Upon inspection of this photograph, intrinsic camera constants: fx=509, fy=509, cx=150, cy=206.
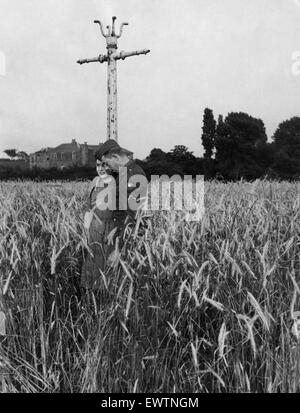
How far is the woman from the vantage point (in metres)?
2.20

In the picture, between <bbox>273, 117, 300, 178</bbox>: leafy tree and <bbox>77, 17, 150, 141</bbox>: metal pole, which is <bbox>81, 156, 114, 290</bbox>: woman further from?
<bbox>273, 117, 300, 178</bbox>: leafy tree

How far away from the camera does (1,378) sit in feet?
6.61

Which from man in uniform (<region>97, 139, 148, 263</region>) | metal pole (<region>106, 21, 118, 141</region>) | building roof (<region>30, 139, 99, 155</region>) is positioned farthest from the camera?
building roof (<region>30, 139, 99, 155</region>)

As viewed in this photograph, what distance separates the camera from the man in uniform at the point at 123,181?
3244mm

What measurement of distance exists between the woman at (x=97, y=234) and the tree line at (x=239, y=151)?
1231 inches

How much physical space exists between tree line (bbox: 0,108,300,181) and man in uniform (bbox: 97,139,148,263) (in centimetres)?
3109

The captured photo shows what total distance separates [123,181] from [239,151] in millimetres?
37715

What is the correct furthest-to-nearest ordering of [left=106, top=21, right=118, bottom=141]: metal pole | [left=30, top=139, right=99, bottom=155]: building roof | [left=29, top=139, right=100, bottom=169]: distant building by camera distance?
[left=30, top=139, right=99, bottom=155]: building roof → [left=29, top=139, right=100, bottom=169]: distant building → [left=106, top=21, right=118, bottom=141]: metal pole

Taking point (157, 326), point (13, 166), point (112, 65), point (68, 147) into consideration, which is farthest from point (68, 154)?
point (157, 326)

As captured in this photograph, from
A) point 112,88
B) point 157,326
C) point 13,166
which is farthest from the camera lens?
point 13,166

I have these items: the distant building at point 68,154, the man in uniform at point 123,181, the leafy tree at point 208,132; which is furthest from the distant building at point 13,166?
the man in uniform at point 123,181

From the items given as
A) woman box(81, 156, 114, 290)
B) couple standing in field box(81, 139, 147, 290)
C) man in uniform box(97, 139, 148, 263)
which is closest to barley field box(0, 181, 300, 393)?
woman box(81, 156, 114, 290)

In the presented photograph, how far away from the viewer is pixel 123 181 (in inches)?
129

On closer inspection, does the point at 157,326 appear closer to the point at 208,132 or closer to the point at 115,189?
the point at 115,189
